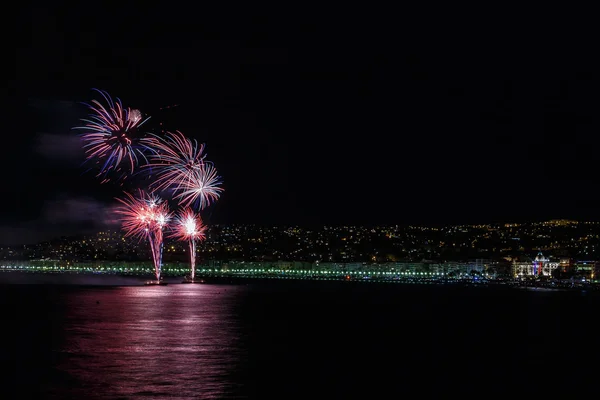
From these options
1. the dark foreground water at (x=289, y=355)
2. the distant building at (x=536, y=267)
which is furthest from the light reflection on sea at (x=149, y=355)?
the distant building at (x=536, y=267)

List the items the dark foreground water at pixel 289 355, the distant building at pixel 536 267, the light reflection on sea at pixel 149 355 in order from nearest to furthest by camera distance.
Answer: the light reflection on sea at pixel 149 355 < the dark foreground water at pixel 289 355 < the distant building at pixel 536 267

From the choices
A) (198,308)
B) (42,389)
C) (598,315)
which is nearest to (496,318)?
(598,315)

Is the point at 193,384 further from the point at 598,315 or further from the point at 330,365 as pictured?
the point at 598,315

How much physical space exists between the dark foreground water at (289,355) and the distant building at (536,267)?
131459 millimetres

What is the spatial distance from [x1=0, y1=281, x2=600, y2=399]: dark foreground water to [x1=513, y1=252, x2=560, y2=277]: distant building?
5176 inches

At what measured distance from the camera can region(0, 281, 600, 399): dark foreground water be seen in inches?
1007

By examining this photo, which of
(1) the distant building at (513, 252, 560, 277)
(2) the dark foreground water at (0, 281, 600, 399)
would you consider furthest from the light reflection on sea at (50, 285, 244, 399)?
(1) the distant building at (513, 252, 560, 277)

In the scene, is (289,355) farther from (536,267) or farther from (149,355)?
(536,267)

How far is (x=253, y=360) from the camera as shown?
32.0 meters

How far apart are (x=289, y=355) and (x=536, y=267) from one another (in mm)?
163635

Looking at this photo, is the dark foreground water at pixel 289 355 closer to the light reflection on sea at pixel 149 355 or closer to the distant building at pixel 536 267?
the light reflection on sea at pixel 149 355

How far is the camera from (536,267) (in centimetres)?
18838

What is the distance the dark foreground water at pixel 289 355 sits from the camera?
2558cm

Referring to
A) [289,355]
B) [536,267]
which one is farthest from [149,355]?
[536,267]
